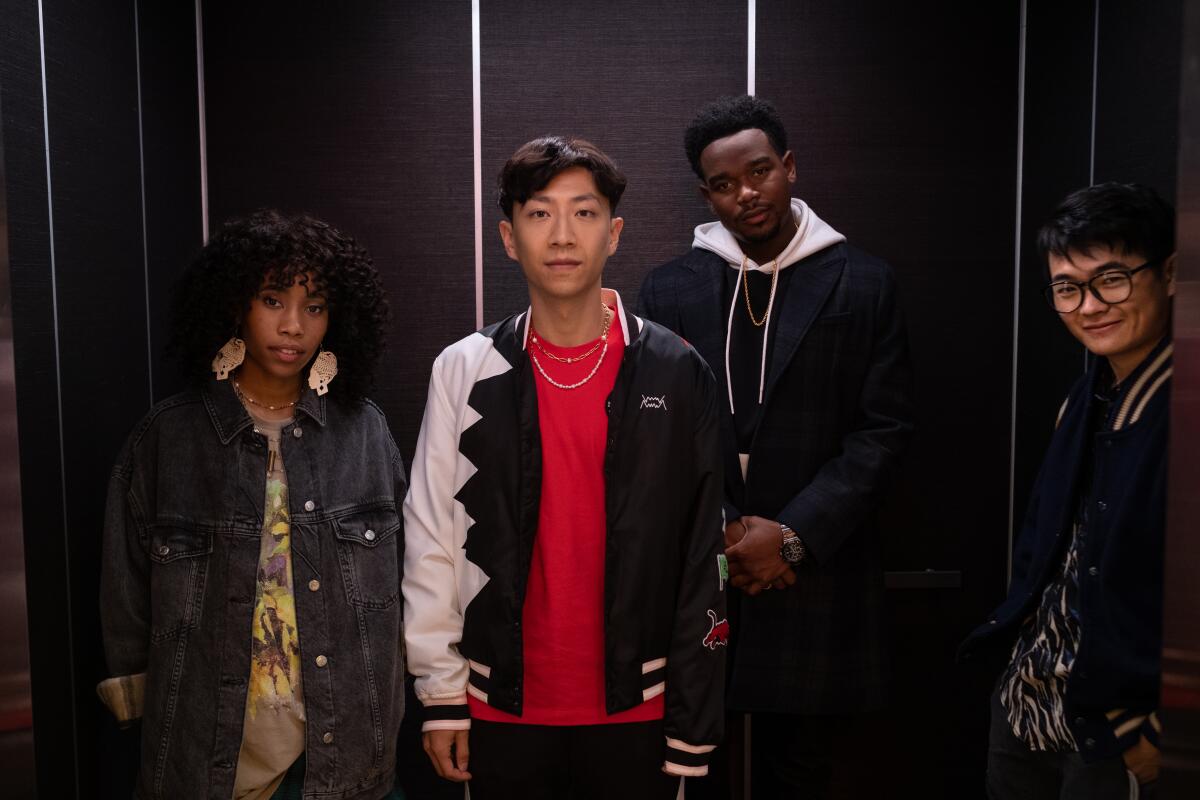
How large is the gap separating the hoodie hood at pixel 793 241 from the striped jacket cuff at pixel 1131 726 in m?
1.14

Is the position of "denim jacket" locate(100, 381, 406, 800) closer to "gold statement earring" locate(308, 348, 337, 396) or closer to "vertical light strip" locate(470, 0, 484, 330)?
"gold statement earring" locate(308, 348, 337, 396)

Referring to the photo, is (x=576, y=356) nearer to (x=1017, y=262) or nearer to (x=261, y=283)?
(x=261, y=283)

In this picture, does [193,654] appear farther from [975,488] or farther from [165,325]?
[975,488]

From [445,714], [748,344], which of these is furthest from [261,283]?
[748,344]

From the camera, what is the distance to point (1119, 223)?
5.80 ft

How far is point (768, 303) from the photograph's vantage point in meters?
2.39

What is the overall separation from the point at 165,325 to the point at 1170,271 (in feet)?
6.87

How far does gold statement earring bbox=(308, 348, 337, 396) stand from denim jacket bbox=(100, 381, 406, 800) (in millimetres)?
52

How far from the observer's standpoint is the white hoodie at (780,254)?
2.36m

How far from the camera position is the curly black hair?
6.32ft

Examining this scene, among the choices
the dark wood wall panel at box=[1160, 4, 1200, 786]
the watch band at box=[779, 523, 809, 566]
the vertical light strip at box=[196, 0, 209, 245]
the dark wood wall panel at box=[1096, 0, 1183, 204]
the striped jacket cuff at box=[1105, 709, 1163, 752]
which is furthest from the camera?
the vertical light strip at box=[196, 0, 209, 245]

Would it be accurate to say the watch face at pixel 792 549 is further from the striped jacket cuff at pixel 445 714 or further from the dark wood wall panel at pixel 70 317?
the dark wood wall panel at pixel 70 317

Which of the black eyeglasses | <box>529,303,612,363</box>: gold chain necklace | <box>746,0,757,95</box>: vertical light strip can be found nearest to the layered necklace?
<box>529,303,612,363</box>: gold chain necklace

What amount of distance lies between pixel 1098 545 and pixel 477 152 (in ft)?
5.75
